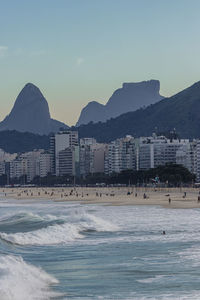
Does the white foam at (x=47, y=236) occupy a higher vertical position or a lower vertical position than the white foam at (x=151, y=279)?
higher

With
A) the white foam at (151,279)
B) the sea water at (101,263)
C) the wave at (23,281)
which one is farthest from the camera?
the white foam at (151,279)

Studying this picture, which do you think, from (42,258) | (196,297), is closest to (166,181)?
(42,258)

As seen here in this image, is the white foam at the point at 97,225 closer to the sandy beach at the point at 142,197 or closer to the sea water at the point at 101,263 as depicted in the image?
the sea water at the point at 101,263

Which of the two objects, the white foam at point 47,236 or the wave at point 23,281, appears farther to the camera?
the white foam at point 47,236

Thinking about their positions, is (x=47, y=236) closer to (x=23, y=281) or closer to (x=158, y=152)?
(x=23, y=281)

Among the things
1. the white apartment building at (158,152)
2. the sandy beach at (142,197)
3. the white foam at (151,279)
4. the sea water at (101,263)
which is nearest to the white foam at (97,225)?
the sea water at (101,263)

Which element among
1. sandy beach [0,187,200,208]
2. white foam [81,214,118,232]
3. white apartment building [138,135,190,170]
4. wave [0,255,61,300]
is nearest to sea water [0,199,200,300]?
wave [0,255,61,300]

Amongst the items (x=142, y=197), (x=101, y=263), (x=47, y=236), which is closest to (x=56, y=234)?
(x=47, y=236)
